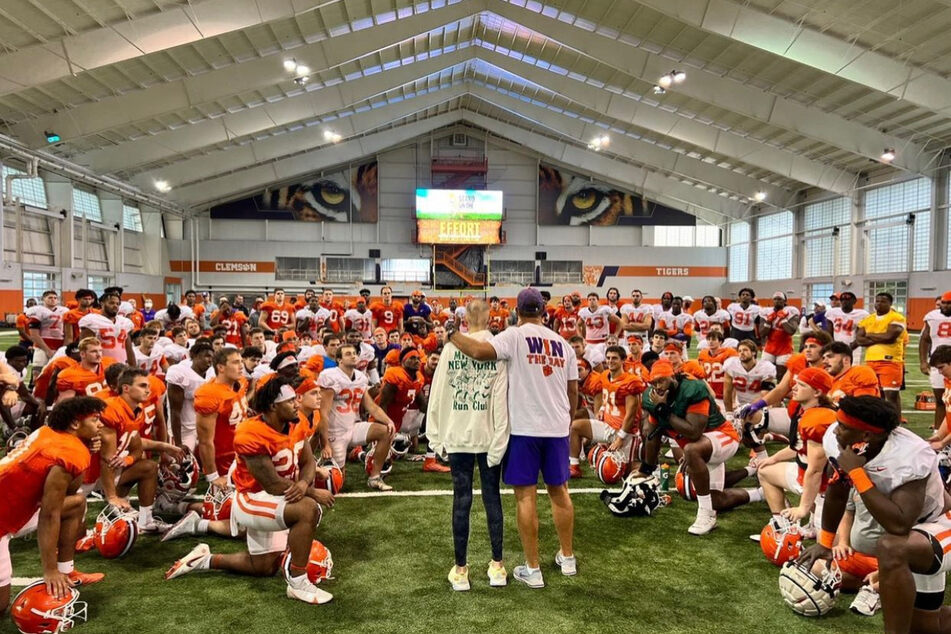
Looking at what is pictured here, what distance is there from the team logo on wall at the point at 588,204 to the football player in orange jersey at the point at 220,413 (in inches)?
1137

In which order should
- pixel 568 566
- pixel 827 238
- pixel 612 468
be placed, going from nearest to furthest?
pixel 568 566 < pixel 612 468 < pixel 827 238

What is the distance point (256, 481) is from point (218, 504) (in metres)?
1.30

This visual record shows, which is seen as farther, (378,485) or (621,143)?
(621,143)

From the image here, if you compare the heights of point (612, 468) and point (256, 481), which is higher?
point (256, 481)

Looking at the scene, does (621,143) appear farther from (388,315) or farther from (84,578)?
(84,578)

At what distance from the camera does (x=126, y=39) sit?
13508 mm

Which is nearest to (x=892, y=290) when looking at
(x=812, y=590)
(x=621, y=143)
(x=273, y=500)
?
(x=621, y=143)

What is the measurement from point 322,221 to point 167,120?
12.0m

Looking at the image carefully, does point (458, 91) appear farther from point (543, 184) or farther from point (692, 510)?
point (692, 510)

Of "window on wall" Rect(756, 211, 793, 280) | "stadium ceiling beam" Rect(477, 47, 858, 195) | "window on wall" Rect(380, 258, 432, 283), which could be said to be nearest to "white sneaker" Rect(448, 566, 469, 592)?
"stadium ceiling beam" Rect(477, 47, 858, 195)

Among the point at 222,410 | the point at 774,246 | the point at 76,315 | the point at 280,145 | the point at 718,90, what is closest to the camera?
the point at 222,410

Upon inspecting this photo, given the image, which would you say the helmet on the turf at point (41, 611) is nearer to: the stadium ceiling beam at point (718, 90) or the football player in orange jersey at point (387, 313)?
the football player in orange jersey at point (387, 313)

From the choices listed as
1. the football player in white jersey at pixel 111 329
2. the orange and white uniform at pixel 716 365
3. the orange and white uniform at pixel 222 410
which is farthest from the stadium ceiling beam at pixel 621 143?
the orange and white uniform at pixel 222 410

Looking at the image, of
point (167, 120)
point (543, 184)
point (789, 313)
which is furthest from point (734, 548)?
point (543, 184)
